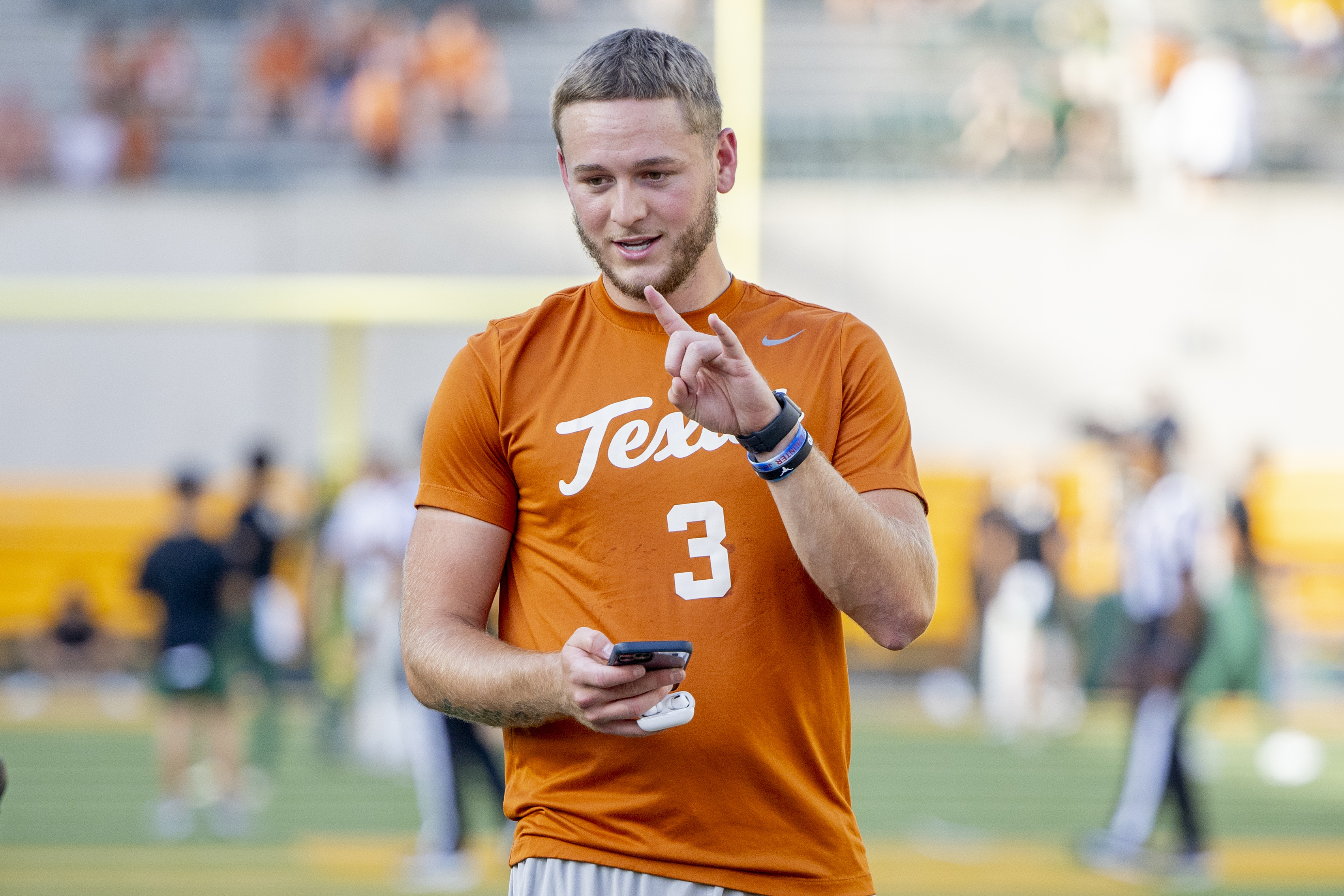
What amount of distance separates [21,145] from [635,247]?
16065 mm

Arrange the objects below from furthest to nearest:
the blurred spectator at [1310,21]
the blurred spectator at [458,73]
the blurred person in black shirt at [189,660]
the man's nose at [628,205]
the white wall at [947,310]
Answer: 1. the blurred spectator at [1310,21]
2. the blurred spectator at [458,73]
3. the white wall at [947,310]
4. the blurred person in black shirt at [189,660]
5. the man's nose at [628,205]

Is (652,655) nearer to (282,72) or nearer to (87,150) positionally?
(87,150)

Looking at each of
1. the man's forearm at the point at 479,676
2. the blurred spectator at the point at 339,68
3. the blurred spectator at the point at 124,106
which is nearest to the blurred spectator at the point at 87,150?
the blurred spectator at the point at 124,106

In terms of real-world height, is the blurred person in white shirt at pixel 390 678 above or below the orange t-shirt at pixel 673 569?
below

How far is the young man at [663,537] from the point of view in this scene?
2.03 m

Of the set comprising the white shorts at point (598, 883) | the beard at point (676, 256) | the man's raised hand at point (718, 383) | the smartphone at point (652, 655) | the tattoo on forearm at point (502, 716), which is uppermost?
the beard at point (676, 256)

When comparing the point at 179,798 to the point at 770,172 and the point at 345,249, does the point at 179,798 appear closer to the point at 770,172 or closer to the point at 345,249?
the point at 345,249

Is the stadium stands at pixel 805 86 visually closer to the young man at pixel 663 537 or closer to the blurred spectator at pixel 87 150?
the blurred spectator at pixel 87 150

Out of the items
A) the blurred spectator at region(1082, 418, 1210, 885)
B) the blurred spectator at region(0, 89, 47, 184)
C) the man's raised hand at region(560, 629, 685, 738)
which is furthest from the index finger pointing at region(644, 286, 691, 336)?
the blurred spectator at region(0, 89, 47, 184)

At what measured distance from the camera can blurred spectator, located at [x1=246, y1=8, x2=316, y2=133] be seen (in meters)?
17.0

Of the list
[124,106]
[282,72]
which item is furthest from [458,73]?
[124,106]

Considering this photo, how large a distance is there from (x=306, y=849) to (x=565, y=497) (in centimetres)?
596

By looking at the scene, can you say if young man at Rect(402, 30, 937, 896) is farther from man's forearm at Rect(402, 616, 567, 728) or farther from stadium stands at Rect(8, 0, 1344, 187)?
stadium stands at Rect(8, 0, 1344, 187)

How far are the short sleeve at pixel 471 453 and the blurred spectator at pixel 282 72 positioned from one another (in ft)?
51.1
